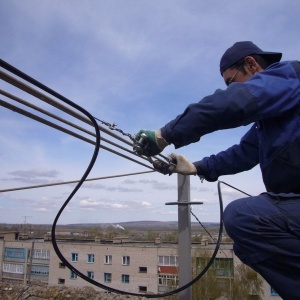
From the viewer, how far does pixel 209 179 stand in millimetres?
2129

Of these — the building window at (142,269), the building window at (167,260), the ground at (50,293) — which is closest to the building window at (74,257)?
the building window at (142,269)

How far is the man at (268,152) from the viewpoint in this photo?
113cm

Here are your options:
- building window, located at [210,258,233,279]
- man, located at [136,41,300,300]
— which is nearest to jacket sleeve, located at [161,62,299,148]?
man, located at [136,41,300,300]

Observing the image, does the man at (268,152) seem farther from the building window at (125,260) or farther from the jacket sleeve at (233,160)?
the building window at (125,260)

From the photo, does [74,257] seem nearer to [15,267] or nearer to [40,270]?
[40,270]

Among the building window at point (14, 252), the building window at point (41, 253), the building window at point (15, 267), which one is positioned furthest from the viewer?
the building window at point (15, 267)

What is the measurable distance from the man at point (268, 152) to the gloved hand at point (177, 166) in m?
0.80

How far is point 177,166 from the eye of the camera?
84.9 inches

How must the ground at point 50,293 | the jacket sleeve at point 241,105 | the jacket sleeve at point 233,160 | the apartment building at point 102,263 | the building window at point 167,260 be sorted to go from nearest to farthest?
the jacket sleeve at point 241,105 → the jacket sleeve at point 233,160 → the ground at point 50,293 → the building window at point 167,260 → the apartment building at point 102,263

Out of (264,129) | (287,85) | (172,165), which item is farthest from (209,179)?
(287,85)

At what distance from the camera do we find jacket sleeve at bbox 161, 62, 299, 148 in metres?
1.11

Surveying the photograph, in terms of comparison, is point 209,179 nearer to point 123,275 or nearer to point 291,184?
point 291,184

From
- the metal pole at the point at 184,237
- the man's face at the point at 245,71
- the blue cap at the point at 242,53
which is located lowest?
the metal pole at the point at 184,237

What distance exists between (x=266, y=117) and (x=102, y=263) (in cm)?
2907
